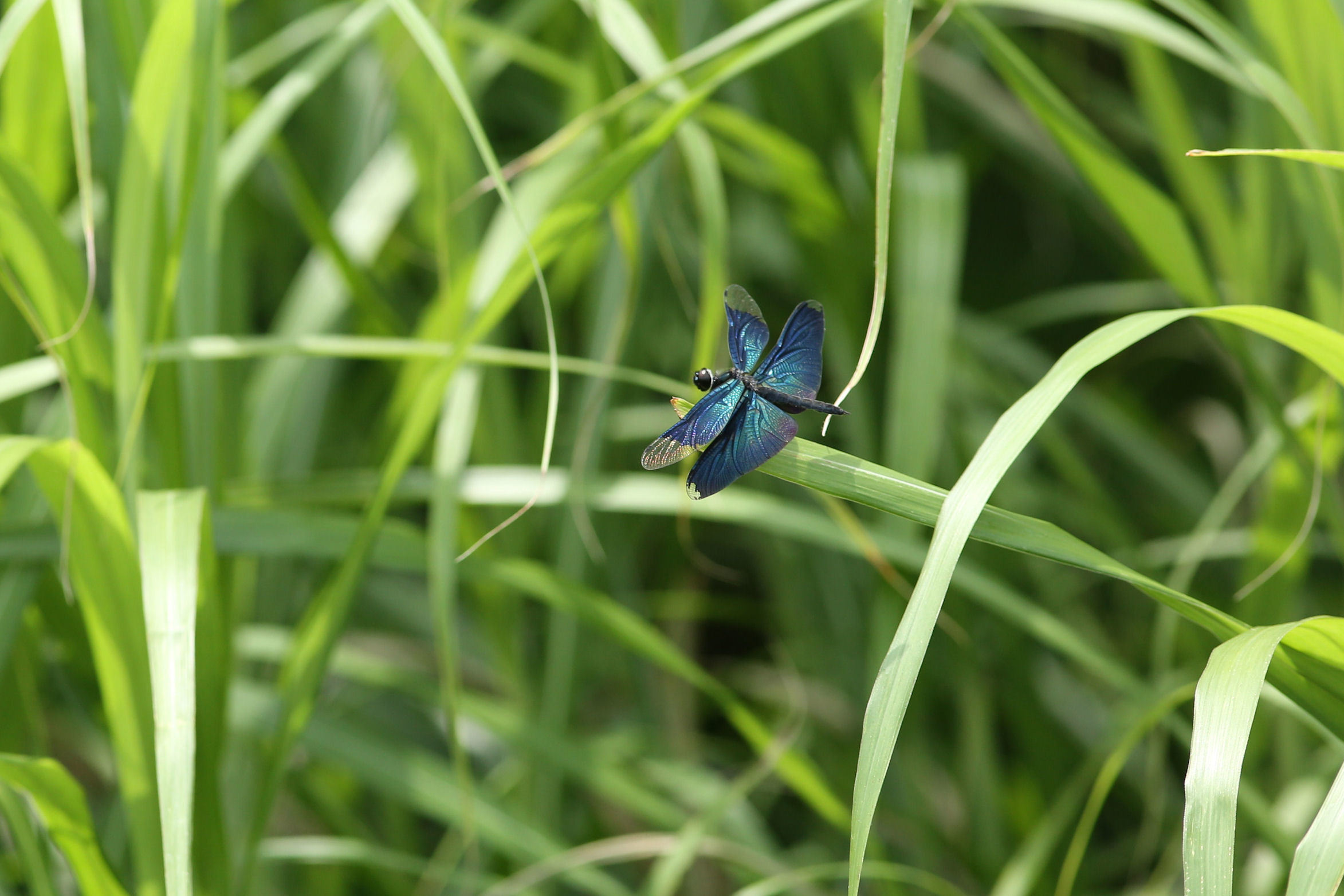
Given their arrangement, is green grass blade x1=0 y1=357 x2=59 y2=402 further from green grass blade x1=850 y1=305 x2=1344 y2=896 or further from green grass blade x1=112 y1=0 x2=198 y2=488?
green grass blade x1=850 y1=305 x2=1344 y2=896

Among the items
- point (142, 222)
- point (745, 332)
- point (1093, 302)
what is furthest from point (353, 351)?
point (1093, 302)

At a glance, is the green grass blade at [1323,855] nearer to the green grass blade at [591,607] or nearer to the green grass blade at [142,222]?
the green grass blade at [591,607]

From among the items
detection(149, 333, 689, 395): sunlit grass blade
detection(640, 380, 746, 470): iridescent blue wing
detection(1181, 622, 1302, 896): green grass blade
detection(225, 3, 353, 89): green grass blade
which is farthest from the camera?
detection(225, 3, 353, 89): green grass blade

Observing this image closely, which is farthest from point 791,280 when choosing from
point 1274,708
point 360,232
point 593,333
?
point 1274,708

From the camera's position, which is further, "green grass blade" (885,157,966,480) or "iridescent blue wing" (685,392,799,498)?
"green grass blade" (885,157,966,480)

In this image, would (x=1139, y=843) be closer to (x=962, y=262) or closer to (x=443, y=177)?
(x=962, y=262)

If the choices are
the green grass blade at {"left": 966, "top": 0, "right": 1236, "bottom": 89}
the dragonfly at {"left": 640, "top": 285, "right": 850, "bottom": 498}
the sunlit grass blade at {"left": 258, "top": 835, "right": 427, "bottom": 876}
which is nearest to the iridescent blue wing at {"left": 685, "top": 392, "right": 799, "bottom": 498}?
the dragonfly at {"left": 640, "top": 285, "right": 850, "bottom": 498}
